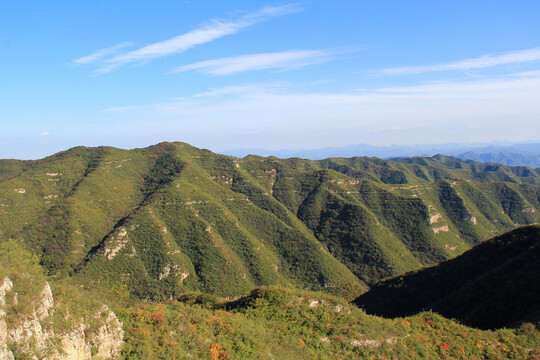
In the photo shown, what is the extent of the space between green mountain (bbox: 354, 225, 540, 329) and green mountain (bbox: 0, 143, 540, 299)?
36.8m

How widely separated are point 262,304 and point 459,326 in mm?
23048

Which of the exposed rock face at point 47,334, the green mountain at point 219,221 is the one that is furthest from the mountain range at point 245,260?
the green mountain at point 219,221

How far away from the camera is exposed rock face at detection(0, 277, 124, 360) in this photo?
591 inches

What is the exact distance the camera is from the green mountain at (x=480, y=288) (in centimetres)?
3528

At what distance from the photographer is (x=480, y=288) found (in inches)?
1545

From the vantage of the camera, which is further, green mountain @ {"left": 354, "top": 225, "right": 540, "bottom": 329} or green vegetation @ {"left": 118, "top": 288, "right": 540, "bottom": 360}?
green mountain @ {"left": 354, "top": 225, "right": 540, "bottom": 329}

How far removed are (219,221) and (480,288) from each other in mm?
71456

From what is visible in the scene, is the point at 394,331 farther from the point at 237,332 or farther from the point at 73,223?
the point at 73,223

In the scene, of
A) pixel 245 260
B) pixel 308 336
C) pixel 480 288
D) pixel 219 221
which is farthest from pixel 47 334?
pixel 219 221

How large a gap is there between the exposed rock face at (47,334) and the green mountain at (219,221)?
54631mm

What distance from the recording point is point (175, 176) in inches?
4360

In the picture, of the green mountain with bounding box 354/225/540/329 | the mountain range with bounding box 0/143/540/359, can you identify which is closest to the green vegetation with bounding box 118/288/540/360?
the mountain range with bounding box 0/143/540/359

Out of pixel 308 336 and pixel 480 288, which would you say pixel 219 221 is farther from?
pixel 480 288

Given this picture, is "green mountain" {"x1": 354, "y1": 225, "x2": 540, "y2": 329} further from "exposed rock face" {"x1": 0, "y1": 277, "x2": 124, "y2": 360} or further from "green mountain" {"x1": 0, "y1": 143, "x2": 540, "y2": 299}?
"exposed rock face" {"x1": 0, "y1": 277, "x2": 124, "y2": 360}
